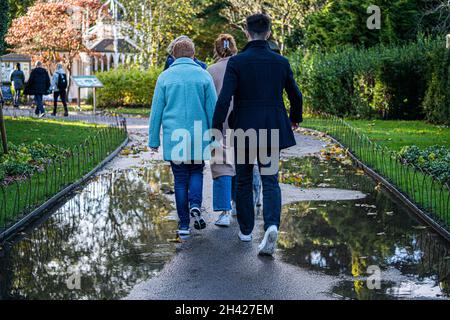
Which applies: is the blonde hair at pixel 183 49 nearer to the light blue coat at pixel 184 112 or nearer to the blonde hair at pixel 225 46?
the light blue coat at pixel 184 112

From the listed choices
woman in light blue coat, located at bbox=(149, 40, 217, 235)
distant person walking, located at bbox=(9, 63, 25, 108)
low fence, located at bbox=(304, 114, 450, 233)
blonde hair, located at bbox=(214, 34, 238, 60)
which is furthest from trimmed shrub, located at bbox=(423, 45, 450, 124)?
A: distant person walking, located at bbox=(9, 63, 25, 108)

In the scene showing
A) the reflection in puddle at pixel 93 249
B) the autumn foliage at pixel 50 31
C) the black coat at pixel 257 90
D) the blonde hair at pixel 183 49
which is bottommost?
the reflection in puddle at pixel 93 249

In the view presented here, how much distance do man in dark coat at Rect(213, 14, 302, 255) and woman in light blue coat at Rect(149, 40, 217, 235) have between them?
2.17 feet

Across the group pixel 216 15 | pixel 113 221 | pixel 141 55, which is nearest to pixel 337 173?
pixel 113 221

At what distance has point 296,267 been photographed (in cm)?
725

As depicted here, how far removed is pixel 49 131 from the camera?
20609mm

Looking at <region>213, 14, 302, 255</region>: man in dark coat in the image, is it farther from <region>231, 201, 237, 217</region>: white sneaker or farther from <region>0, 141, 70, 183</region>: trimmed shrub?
<region>0, 141, 70, 183</region>: trimmed shrub

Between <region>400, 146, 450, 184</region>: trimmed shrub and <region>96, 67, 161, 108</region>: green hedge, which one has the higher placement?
<region>96, 67, 161, 108</region>: green hedge

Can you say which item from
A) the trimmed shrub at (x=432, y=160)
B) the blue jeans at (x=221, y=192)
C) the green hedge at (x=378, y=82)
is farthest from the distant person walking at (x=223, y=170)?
the green hedge at (x=378, y=82)

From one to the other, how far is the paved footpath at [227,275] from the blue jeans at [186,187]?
0.88 ft

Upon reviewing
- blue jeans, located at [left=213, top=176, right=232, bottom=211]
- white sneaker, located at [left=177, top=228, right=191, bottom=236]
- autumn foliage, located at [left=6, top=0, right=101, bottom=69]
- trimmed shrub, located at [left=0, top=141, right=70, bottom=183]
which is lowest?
white sneaker, located at [left=177, top=228, right=191, bottom=236]

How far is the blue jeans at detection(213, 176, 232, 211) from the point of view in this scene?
29.8 ft

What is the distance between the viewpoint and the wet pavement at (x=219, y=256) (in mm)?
6496
